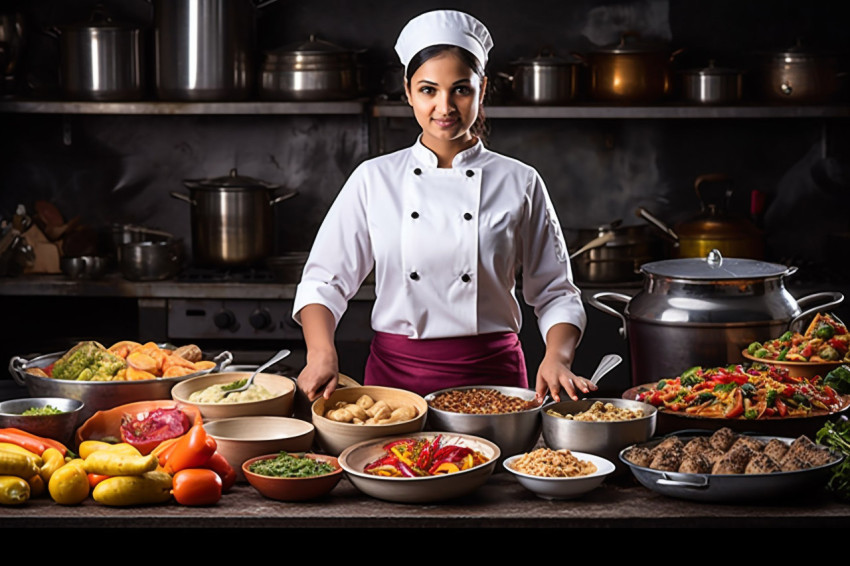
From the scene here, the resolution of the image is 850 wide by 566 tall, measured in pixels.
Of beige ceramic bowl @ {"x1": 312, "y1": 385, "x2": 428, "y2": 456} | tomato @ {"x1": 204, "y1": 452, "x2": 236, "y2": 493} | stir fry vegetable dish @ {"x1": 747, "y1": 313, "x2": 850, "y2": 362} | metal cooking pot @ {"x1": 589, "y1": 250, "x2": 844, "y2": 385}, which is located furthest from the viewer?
metal cooking pot @ {"x1": 589, "y1": 250, "x2": 844, "y2": 385}

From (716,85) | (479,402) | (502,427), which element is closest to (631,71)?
(716,85)

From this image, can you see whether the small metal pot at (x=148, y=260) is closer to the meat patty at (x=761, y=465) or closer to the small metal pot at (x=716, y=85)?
the small metal pot at (x=716, y=85)

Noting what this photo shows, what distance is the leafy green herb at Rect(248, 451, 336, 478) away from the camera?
1969 millimetres

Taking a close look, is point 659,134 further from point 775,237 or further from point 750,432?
point 750,432

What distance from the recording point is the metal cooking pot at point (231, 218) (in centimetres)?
444

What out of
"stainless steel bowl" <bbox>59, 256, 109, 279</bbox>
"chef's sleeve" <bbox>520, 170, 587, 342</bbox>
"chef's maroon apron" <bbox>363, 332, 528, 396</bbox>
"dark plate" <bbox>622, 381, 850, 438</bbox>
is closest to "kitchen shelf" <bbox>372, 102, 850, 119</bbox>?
"stainless steel bowl" <bbox>59, 256, 109, 279</bbox>

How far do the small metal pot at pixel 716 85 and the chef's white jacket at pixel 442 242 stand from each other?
1955mm

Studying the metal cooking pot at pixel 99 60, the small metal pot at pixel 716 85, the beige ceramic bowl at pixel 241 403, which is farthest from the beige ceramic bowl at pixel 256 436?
the small metal pot at pixel 716 85

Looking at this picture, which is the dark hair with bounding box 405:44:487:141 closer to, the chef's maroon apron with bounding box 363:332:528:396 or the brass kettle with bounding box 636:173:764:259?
the chef's maroon apron with bounding box 363:332:528:396

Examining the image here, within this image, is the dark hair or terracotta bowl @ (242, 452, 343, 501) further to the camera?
the dark hair

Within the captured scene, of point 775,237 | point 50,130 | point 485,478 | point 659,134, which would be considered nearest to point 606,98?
point 659,134

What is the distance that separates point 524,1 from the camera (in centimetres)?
483

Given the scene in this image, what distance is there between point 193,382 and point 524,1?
3006 mm

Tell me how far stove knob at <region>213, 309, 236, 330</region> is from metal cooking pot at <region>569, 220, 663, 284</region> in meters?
1.35
